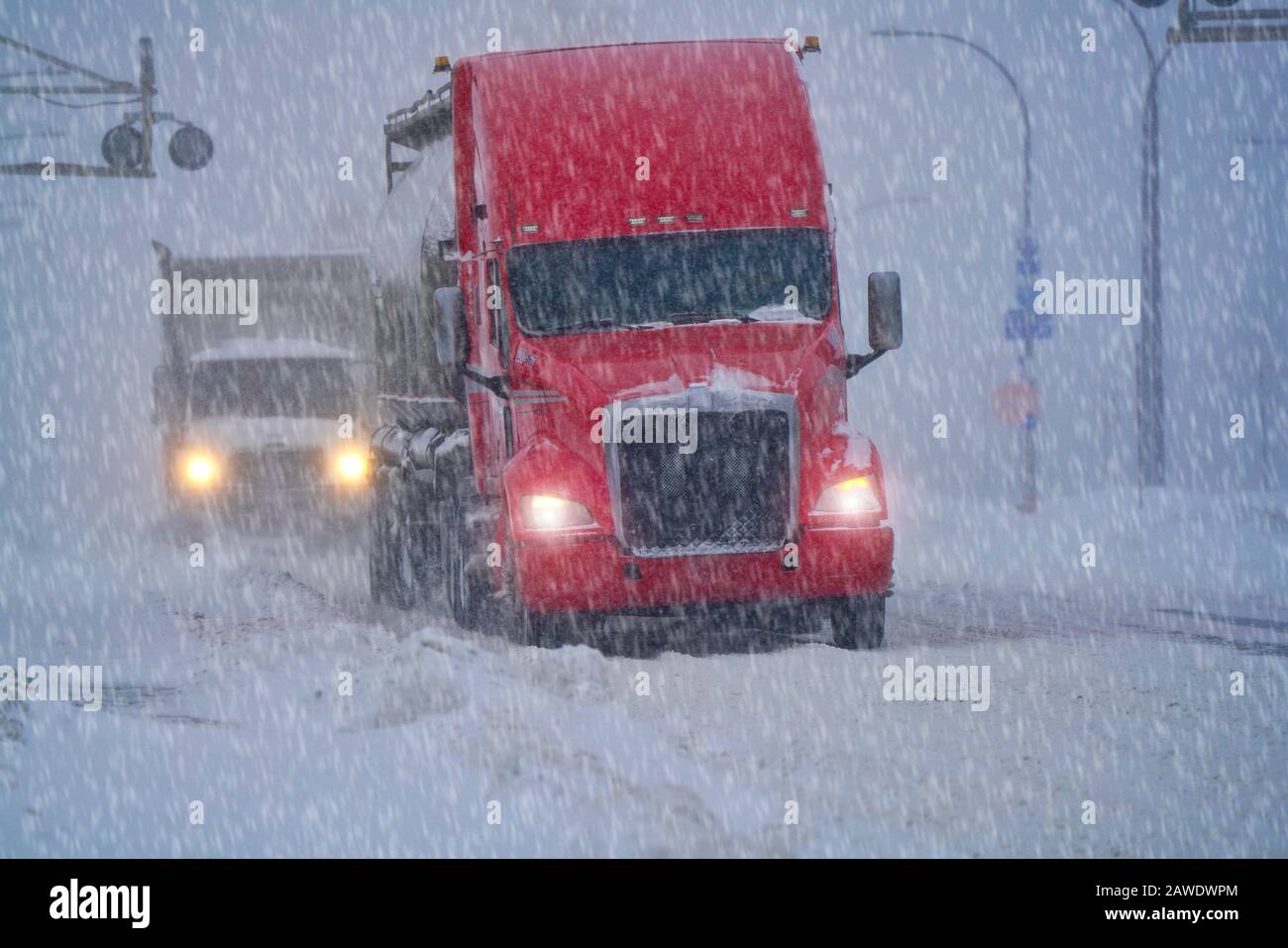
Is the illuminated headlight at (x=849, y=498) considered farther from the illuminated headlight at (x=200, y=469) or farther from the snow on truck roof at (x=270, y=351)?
the illuminated headlight at (x=200, y=469)

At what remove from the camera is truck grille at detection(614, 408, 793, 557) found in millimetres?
11586

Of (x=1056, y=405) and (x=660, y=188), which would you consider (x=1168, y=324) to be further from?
(x=660, y=188)

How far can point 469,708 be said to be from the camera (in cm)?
970

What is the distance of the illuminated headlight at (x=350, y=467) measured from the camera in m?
18.4

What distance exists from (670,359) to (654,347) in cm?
15

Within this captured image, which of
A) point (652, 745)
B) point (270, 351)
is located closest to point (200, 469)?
point (270, 351)

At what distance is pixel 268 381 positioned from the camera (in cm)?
1923

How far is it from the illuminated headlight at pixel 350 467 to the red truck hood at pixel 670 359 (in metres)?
6.55

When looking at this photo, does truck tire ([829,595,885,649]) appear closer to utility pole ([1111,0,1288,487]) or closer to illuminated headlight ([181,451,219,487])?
illuminated headlight ([181,451,219,487])

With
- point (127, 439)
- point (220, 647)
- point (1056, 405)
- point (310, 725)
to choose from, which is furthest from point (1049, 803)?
point (1056, 405)

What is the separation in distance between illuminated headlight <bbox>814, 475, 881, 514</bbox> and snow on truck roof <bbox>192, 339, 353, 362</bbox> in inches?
328

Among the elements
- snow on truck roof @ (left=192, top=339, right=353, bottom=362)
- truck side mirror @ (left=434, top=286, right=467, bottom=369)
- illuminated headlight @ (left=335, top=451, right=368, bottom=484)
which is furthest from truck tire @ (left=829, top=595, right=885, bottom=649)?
snow on truck roof @ (left=192, top=339, right=353, bottom=362)

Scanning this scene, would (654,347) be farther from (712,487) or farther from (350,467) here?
(350,467)
